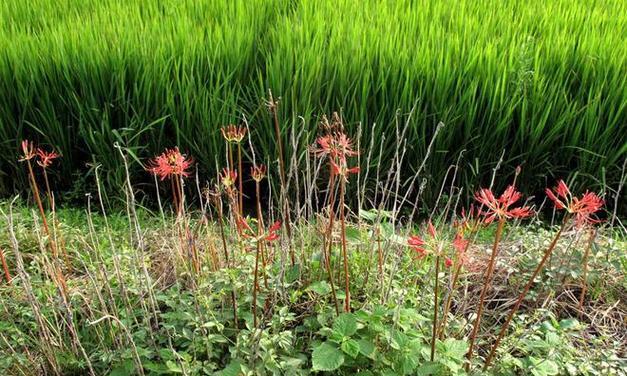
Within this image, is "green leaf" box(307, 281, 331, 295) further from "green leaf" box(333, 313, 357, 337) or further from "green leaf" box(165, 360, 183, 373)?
"green leaf" box(165, 360, 183, 373)

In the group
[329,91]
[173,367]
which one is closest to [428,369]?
[173,367]

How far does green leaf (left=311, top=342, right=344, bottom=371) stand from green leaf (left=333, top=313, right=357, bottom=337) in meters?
0.04

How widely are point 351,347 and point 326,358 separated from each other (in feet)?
0.17

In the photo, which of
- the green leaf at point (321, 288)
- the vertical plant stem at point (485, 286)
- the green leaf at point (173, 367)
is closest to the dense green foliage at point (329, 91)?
the green leaf at point (321, 288)

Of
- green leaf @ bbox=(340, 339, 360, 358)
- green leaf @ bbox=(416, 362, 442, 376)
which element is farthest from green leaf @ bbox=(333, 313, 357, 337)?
green leaf @ bbox=(416, 362, 442, 376)

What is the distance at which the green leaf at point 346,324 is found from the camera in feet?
4.25

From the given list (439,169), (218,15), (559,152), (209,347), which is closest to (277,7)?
(218,15)

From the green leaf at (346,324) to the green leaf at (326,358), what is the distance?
1.4 inches

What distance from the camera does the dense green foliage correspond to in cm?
241

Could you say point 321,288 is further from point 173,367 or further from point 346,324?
point 173,367

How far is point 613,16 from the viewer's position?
3.01m

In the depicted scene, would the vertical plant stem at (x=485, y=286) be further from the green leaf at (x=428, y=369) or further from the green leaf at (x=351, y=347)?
the green leaf at (x=351, y=347)

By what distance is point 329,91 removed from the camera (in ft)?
8.04

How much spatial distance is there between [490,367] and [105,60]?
6.04 ft
